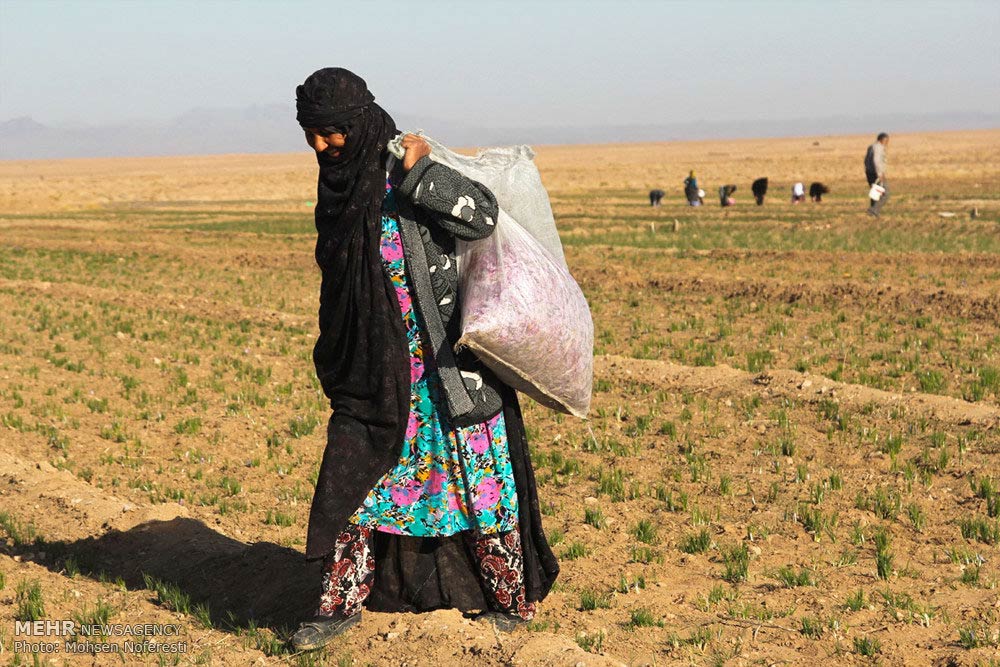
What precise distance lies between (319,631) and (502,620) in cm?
74

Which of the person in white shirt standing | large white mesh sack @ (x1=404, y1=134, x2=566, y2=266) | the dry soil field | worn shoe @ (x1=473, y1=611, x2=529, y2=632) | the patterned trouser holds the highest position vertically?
large white mesh sack @ (x1=404, y1=134, x2=566, y2=266)

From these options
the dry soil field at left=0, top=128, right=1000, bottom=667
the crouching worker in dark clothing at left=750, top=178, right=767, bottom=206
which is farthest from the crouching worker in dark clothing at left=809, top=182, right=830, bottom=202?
the dry soil field at left=0, top=128, right=1000, bottom=667

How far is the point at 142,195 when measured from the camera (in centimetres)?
6006

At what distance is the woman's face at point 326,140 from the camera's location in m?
4.31

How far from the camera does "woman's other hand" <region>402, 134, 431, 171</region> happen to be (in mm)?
4312

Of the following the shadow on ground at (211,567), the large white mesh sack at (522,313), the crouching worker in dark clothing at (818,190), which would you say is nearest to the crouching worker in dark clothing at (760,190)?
the crouching worker in dark clothing at (818,190)

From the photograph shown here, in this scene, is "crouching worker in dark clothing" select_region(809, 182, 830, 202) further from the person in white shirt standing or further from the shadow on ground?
the shadow on ground

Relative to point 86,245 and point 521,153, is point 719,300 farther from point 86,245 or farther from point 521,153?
Result: point 86,245

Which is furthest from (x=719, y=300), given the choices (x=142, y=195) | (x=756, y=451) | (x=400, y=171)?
(x=142, y=195)

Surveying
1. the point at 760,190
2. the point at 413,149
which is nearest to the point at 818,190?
the point at 760,190

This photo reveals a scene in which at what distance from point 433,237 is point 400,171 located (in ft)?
0.92

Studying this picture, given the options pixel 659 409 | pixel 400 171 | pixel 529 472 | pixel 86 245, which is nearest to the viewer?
pixel 400 171

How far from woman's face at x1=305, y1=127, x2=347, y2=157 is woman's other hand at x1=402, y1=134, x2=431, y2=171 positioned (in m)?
0.23

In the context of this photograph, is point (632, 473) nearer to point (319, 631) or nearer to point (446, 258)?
point (319, 631)
